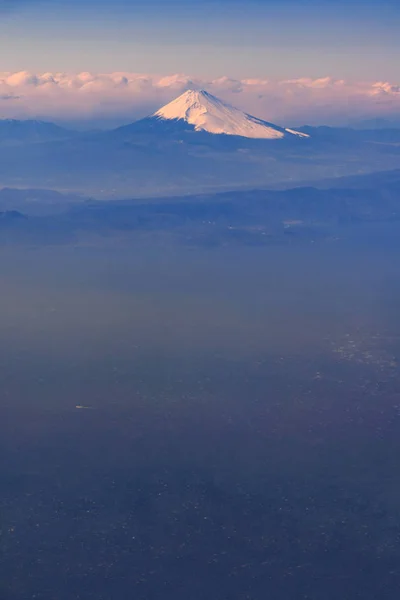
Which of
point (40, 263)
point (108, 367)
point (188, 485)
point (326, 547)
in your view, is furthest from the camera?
point (40, 263)

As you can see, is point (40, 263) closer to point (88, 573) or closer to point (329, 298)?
point (329, 298)

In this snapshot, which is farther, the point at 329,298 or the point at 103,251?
the point at 103,251

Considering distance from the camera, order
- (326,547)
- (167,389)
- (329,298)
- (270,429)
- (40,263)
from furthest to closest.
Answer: (40,263)
(329,298)
(167,389)
(270,429)
(326,547)

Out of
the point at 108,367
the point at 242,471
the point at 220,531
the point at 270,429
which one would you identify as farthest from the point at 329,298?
the point at 220,531

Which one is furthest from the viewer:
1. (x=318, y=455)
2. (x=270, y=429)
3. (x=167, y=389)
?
(x=167, y=389)

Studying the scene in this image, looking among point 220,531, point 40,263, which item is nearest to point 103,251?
point 40,263

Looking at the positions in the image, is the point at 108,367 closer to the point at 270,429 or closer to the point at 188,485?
the point at 270,429

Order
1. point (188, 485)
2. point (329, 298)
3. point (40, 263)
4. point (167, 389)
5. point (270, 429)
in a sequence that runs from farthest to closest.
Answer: point (40, 263)
point (329, 298)
point (167, 389)
point (270, 429)
point (188, 485)

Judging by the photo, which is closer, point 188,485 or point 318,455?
point 188,485
